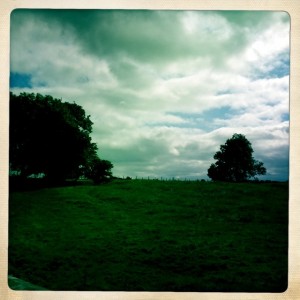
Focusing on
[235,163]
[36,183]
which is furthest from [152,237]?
[36,183]

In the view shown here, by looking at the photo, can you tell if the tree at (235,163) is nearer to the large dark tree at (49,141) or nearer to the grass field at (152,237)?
the grass field at (152,237)

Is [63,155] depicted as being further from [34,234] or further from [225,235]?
[225,235]

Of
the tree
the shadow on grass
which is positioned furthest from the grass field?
the tree

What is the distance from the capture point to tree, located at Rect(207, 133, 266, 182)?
5008 millimetres

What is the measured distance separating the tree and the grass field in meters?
0.32

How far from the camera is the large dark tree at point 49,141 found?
6090 millimetres

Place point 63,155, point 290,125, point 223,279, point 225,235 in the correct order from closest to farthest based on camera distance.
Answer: point 290,125 → point 223,279 → point 225,235 → point 63,155

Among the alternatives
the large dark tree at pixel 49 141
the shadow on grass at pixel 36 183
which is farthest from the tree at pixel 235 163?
the shadow on grass at pixel 36 183

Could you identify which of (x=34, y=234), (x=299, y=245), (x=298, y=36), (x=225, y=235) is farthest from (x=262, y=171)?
(x=34, y=234)

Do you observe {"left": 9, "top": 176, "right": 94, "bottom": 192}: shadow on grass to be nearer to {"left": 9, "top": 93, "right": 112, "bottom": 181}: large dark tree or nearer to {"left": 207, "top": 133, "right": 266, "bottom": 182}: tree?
{"left": 9, "top": 93, "right": 112, "bottom": 181}: large dark tree

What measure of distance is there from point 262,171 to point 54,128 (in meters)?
3.80

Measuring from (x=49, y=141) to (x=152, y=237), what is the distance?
2605mm

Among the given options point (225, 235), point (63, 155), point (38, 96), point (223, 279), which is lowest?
point (223, 279)

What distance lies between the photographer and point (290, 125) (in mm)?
3719
